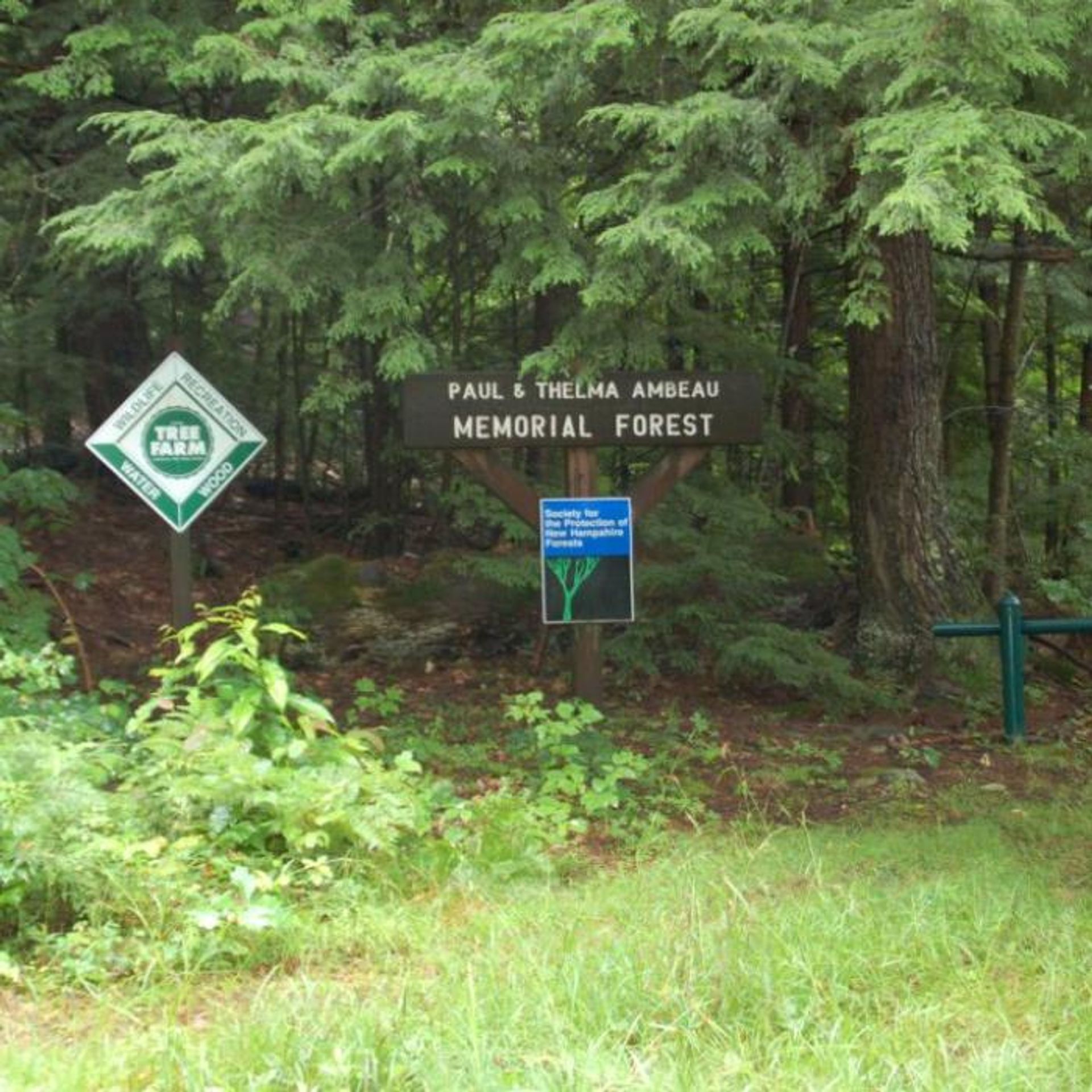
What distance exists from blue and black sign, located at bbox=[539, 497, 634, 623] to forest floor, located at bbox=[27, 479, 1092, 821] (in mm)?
1077

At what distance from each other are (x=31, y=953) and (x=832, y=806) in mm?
4099

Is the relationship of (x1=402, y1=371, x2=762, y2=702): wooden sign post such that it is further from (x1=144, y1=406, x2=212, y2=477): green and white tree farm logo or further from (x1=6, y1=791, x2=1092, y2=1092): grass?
(x1=6, y1=791, x2=1092, y2=1092): grass

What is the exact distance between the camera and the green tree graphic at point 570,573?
7293 mm

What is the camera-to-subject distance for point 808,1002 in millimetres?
3678

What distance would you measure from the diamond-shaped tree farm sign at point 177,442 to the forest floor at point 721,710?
187 centimetres

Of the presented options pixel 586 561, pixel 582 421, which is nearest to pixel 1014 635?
pixel 586 561

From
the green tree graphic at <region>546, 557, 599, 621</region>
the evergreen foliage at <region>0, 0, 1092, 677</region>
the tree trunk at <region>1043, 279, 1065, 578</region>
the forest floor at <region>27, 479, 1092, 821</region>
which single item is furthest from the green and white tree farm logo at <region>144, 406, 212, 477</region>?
the tree trunk at <region>1043, 279, 1065, 578</region>

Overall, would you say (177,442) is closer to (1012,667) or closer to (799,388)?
(1012,667)

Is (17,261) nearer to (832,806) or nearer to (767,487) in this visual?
(767,487)

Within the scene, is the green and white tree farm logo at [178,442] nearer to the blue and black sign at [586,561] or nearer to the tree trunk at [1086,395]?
the blue and black sign at [586,561]

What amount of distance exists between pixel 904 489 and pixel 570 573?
315 cm

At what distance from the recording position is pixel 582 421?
727 cm

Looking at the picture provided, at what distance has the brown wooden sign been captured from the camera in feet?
23.6

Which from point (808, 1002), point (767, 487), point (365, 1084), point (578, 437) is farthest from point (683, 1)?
point (767, 487)
